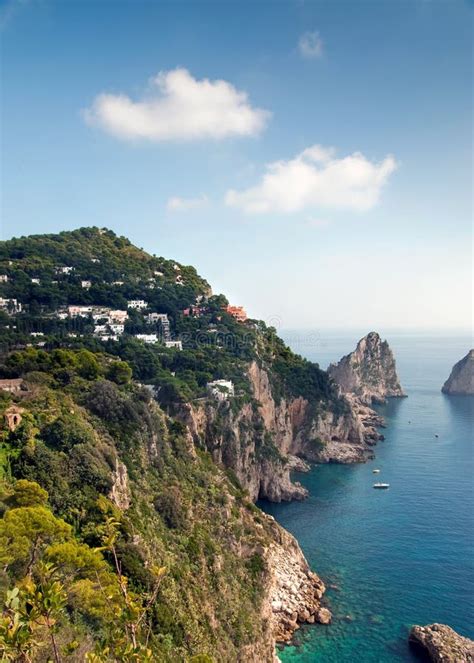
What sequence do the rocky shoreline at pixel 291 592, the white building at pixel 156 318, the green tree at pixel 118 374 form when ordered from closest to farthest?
the rocky shoreline at pixel 291 592 < the green tree at pixel 118 374 < the white building at pixel 156 318

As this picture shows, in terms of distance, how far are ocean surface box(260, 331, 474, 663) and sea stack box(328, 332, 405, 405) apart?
88.3 feet

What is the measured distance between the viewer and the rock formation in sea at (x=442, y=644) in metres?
25.0

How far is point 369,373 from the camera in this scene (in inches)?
3920

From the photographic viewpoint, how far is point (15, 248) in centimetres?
6800

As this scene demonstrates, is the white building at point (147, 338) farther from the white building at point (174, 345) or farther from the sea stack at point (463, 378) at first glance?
the sea stack at point (463, 378)

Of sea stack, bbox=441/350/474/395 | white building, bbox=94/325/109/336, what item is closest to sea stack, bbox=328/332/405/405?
sea stack, bbox=441/350/474/395

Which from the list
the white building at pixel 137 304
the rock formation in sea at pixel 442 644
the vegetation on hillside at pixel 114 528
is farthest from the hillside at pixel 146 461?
the rock formation in sea at pixel 442 644

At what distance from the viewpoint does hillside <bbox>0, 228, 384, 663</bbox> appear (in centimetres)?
1402

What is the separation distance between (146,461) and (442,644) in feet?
63.4

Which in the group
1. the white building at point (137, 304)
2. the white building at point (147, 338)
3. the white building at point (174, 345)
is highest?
the white building at point (137, 304)

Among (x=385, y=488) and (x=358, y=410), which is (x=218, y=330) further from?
(x=358, y=410)

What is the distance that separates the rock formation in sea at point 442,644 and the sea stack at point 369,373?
219 ft

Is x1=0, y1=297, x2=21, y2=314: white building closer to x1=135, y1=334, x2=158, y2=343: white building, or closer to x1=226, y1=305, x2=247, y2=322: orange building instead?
x1=135, y1=334, x2=158, y2=343: white building

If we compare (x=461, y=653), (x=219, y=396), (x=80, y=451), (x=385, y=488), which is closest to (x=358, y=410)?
(x=385, y=488)
